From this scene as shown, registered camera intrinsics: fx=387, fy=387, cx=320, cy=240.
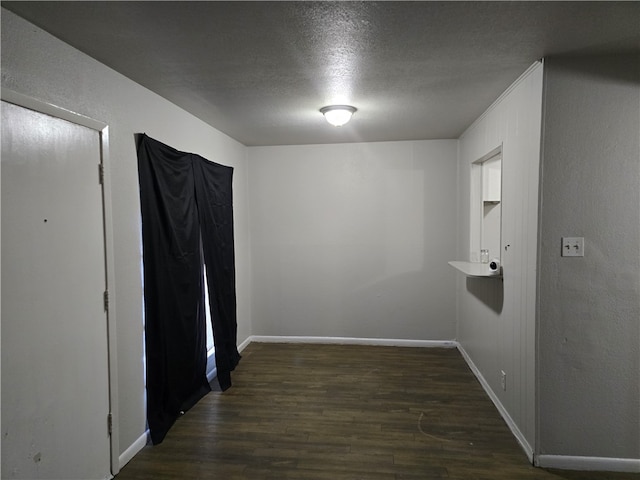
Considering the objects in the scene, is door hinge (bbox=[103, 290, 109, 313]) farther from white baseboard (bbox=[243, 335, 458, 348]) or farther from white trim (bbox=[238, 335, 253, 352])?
white baseboard (bbox=[243, 335, 458, 348])

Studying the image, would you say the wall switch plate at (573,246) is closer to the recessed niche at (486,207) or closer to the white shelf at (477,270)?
the white shelf at (477,270)

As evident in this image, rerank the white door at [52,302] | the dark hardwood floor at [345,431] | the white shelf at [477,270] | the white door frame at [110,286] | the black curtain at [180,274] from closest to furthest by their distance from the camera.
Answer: the white door at [52,302]
the white door frame at [110,286]
the dark hardwood floor at [345,431]
the black curtain at [180,274]
the white shelf at [477,270]

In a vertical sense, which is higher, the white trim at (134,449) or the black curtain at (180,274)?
the black curtain at (180,274)

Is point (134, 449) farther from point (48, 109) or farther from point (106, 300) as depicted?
point (48, 109)

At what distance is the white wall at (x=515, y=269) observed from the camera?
233 centimetres

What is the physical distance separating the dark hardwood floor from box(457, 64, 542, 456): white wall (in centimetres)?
27

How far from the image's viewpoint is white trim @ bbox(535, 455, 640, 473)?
225 cm

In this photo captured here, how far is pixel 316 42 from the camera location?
193cm

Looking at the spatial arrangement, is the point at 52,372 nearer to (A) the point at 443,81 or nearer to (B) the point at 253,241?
(A) the point at 443,81

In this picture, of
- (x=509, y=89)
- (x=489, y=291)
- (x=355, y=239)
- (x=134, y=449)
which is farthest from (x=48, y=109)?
(x=355, y=239)

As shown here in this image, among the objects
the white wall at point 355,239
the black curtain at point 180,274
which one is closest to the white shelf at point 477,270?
the white wall at point 355,239

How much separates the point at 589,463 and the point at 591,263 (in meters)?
1.17

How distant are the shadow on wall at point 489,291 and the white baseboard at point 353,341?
98 cm

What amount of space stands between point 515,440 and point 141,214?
9.45 ft
